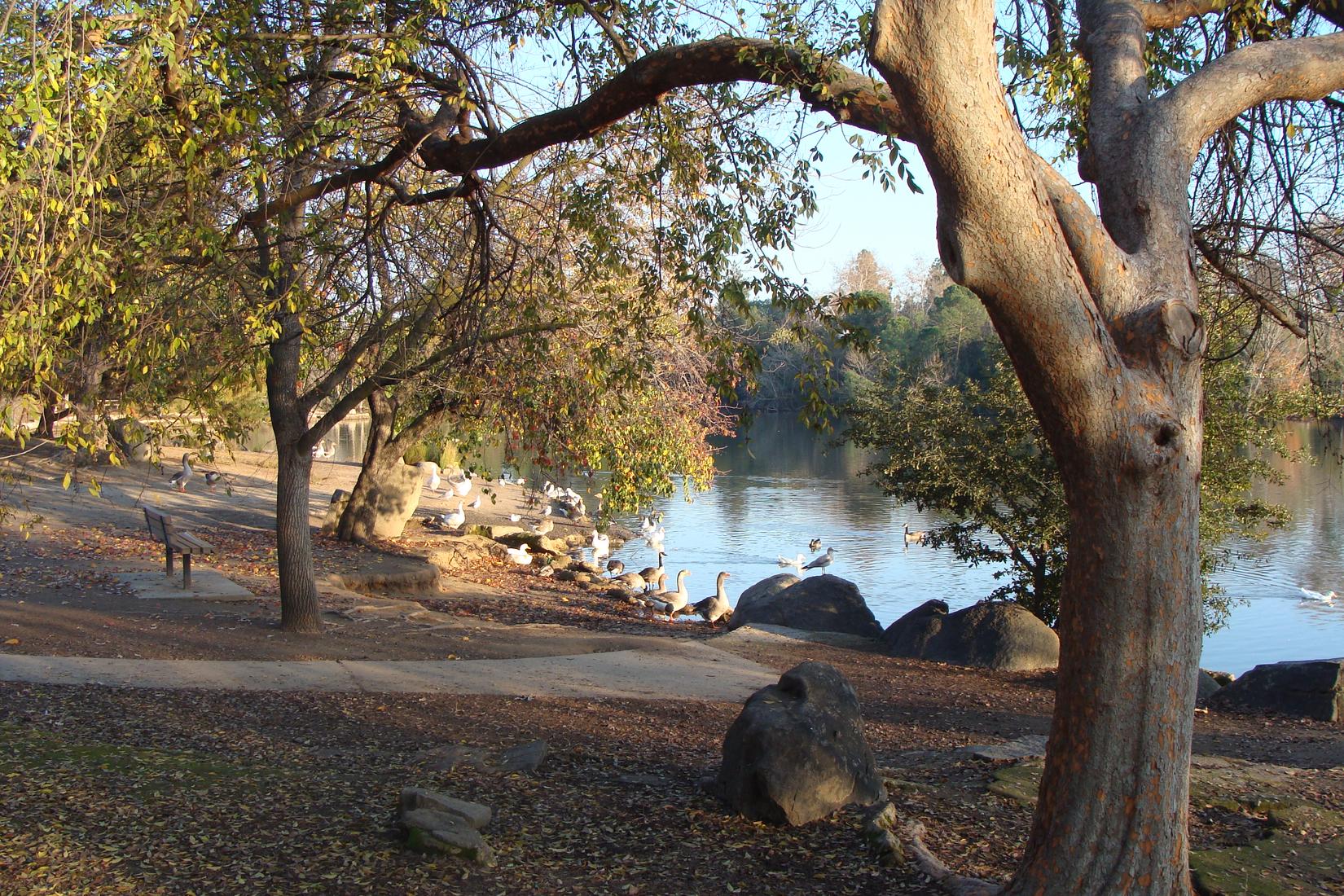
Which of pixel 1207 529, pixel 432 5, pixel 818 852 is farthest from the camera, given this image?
pixel 1207 529

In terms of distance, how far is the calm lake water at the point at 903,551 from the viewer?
17.9 m

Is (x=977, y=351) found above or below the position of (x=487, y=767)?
above

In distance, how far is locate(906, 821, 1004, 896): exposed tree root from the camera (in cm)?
460

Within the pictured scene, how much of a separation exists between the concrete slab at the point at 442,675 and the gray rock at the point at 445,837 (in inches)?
163

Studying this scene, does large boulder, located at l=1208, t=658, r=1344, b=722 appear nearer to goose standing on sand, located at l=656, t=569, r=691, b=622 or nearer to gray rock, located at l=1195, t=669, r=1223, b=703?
gray rock, located at l=1195, t=669, r=1223, b=703

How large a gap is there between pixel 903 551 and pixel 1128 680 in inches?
889

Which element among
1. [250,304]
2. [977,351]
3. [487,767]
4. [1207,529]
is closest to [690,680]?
[487,767]

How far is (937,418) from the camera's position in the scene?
13602mm

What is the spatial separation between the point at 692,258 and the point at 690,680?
4598 mm

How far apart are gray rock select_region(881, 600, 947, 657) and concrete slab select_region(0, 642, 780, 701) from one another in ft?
8.58

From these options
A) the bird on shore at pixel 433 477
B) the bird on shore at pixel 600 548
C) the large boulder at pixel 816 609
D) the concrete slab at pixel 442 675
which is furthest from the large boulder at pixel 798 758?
the bird on shore at pixel 433 477

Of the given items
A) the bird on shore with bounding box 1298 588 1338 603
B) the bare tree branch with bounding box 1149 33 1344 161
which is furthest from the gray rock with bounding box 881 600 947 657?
the bare tree branch with bounding box 1149 33 1344 161

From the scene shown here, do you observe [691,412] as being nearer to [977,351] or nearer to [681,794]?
[681,794]

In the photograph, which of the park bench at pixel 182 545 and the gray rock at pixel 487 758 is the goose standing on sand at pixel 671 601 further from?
the gray rock at pixel 487 758
